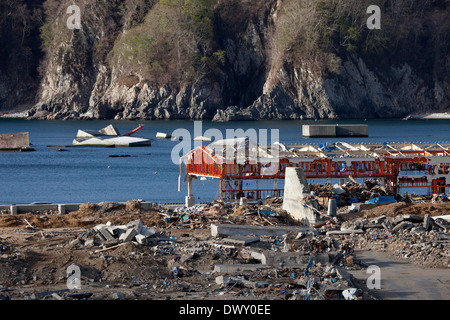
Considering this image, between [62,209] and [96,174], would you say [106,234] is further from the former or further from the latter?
[96,174]

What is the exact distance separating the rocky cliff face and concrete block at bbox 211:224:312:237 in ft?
403

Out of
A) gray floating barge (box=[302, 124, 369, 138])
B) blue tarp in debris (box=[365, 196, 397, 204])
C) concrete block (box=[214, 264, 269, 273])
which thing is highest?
gray floating barge (box=[302, 124, 369, 138])

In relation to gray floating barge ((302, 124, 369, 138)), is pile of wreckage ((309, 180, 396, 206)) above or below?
below

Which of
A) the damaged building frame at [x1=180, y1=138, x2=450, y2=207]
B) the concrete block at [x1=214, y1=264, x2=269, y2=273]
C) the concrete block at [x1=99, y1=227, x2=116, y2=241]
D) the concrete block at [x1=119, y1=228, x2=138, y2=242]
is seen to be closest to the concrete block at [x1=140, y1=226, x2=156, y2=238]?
the concrete block at [x1=119, y1=228, x2=138, y2=242]

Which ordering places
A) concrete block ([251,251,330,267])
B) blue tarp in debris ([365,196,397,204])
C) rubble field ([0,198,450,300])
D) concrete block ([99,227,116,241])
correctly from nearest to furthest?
1. rubble field ([0,198,450,300])
2. concrete block ([251,251,330,267])
3. concrete block ([99,227,116,241])
4. blue tarp in debris ([365,196,397,204])

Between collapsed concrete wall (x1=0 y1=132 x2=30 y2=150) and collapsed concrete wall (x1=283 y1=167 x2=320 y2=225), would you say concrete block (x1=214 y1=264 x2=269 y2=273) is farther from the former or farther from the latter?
collapsed concrete wall (x1=0 y1=132 x2=30 y2=150)

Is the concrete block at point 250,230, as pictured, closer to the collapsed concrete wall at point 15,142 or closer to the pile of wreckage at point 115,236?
the pile of wreckage at point 115,236

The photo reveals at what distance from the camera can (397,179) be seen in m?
37.8

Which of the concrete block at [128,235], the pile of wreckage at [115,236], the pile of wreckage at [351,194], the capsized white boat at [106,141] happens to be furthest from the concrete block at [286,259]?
the capsized white boat at [106,141]

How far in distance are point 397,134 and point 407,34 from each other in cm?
6079

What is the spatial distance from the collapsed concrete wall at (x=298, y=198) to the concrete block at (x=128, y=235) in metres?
7.07

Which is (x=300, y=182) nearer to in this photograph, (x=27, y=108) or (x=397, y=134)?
(x=397, y=134)

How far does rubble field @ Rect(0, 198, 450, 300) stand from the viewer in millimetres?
16625
